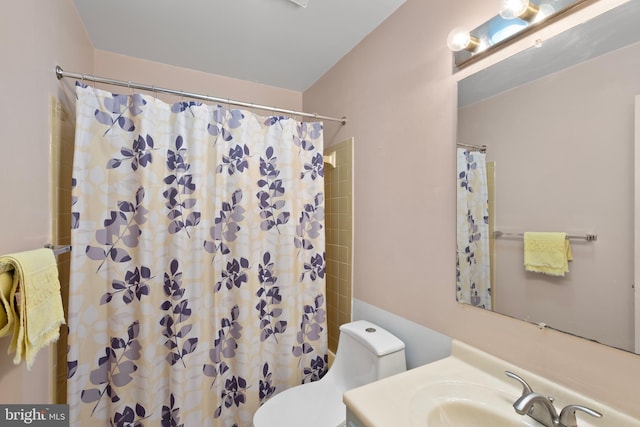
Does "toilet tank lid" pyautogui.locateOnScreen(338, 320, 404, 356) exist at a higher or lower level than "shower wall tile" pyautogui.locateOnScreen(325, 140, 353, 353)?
lower

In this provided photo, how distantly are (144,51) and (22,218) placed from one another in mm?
1432

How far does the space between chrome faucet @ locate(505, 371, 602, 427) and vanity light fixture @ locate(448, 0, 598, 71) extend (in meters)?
1.10

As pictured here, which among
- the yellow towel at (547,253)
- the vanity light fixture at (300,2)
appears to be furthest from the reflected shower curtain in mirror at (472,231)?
the vanity light fixture at (300,2)

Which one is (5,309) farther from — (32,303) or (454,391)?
(454,391)

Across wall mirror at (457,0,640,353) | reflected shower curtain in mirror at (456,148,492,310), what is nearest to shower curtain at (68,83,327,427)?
reflected shower curtain in mirror at (456,148,492,310)

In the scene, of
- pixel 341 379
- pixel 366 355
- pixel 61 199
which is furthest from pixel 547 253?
pixel 61 199

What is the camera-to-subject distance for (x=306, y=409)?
1.28 meters

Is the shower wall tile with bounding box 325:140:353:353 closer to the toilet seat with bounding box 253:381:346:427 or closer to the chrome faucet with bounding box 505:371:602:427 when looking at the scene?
the toilet seat with bounding box 253:381:346:427

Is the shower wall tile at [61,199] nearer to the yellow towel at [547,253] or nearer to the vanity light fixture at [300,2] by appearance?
the vanity light fixture at [300,2]

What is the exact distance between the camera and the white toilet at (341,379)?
3.94 feet

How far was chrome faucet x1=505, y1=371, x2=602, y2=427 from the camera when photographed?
67 centimetres

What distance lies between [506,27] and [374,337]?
1.38 metres

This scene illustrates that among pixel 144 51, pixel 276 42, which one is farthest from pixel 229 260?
pixel 144 51

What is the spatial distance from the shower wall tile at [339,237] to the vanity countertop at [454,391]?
0.83 m
